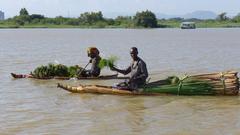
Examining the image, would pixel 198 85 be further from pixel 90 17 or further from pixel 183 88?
pixel 90 17

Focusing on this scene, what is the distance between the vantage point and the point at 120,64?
1059 inches

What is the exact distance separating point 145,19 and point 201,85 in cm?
9342

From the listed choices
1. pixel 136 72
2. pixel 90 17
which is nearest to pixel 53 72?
pixel 136 72

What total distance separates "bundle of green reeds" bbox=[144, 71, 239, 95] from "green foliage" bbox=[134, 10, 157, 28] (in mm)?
92215

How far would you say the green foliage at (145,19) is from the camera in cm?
10650

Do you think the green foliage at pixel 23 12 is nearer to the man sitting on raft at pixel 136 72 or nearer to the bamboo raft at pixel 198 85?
the man sitting on raft at pixel 136 72

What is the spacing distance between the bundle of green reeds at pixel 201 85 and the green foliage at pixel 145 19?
92.2m

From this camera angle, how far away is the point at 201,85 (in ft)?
46.9

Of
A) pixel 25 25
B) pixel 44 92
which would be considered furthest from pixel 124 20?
pixel 44 92

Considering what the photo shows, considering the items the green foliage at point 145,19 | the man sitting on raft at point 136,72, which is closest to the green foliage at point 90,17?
the green foliage at point 145,19

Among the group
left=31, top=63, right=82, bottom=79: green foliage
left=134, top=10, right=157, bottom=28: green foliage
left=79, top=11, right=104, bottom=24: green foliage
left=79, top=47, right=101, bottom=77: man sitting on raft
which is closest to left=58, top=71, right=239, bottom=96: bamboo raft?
left=79, top=47, right=101, bottom=77: man sitting on raft

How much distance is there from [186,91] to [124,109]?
2.09m

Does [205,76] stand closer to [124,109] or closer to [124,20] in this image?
[124,109]

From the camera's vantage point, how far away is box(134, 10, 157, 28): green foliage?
4193 inches
